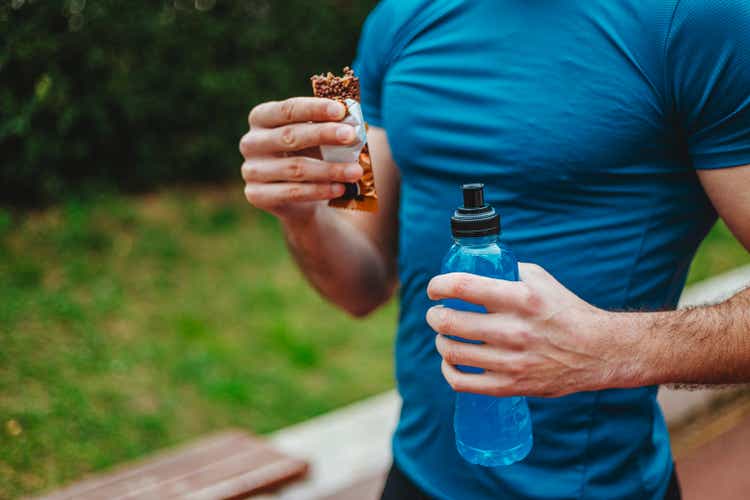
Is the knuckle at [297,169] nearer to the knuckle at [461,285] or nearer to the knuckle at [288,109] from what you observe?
the knuckle at [288,109]

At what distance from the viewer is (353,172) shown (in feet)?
4.70

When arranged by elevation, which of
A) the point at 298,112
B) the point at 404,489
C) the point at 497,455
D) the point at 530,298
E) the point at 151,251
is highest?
the point at 298,112

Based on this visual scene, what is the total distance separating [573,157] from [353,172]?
1.39 feet

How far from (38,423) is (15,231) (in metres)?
1.87

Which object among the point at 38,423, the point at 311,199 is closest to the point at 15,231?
the point at 38,423

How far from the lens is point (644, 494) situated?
1519mm

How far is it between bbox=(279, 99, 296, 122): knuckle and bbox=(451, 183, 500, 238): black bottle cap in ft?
1.32

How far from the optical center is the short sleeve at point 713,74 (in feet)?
3.99

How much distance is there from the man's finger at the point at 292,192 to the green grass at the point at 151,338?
2437 millimetres

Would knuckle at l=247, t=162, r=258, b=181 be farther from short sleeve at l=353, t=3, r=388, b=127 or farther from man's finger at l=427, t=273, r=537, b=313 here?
man's finger at l=427, t=273, r=537, b=313

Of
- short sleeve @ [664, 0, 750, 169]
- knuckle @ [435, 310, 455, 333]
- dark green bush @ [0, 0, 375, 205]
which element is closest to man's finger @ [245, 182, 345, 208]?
knuckle @ [435, 310, 455, 333]

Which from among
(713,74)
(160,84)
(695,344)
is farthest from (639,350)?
(160,84)

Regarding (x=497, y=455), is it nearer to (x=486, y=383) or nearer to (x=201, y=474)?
(x=486, y=383)

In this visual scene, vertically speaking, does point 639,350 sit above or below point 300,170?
below
